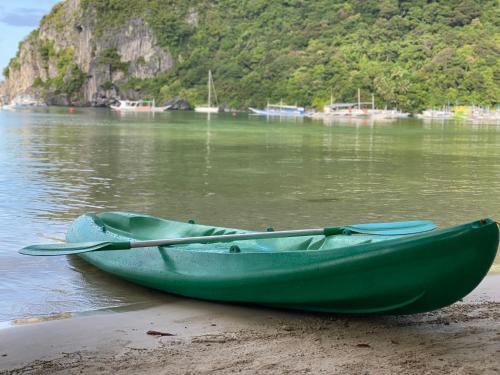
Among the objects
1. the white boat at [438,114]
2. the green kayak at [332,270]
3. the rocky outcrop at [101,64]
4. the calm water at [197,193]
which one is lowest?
the calm water at [197,193]

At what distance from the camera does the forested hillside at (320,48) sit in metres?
124

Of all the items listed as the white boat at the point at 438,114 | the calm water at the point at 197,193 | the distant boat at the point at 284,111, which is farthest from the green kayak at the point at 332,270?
the distant boat at the point at 284,111

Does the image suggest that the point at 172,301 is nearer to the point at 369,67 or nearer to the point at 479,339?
the point at 479,339

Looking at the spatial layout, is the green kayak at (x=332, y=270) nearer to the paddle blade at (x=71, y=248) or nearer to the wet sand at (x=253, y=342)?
the wet sand at (x=253, y=342)

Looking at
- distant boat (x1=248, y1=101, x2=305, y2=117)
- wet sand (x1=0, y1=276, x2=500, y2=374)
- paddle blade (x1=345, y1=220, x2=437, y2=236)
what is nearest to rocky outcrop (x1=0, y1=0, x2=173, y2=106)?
distant boat (x1=248, y1=101, x2=305, y2=117)

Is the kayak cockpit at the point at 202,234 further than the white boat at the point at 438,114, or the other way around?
the white boat at the point at 438,114

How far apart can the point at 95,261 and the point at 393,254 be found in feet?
13.5

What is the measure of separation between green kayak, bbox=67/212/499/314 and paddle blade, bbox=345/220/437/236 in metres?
0.27

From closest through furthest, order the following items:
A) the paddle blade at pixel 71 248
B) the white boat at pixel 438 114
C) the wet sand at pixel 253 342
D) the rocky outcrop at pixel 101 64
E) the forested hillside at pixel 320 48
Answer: the wet sand at pixel 253 342 < the paddle blade at pixel 71 248 < the white boat at pixel 438 114 < the forested hillside at pixel 320 48 < the rocky outcrop at pixel 101 64

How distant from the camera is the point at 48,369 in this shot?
17.6 ft

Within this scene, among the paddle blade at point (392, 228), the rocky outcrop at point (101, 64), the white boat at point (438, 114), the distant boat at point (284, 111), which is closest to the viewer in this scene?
the paddle blade at point (392, 228)

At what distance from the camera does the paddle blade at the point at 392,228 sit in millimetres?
7483

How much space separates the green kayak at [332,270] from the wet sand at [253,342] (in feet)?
0.69

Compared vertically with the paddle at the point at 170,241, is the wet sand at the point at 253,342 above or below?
below
